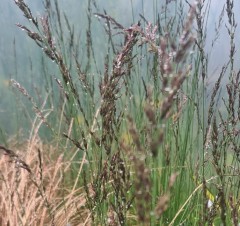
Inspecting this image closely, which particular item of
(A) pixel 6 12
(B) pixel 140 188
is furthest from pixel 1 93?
(B) pixel 140 188

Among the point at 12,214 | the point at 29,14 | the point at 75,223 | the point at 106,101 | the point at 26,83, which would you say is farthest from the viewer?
the point at 26,83

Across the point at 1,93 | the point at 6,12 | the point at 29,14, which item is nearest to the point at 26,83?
the point at 1,93

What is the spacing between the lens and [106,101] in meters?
1.27

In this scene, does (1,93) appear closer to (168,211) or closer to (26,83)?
(26,83)

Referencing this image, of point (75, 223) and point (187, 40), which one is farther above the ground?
point (187, 40)

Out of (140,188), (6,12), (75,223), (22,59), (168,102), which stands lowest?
(75,223)

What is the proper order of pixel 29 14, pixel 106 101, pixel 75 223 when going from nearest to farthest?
pixel 106 101 → pixel 29 14 → pixel 75 223

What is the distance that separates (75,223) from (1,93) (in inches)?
144

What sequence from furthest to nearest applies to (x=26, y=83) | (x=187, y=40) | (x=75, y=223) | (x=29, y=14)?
1. (x=26, y=83)
2. (x=75, y=223)
3. (x=29, y=14)
4. (x=187, y=40)

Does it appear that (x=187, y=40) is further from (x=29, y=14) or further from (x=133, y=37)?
(x=29, y=14)

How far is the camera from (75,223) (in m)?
2.68

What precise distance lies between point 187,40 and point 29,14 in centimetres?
79

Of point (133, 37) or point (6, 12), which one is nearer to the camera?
point (133, 37)

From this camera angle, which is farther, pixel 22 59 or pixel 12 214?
pixel 22 59
